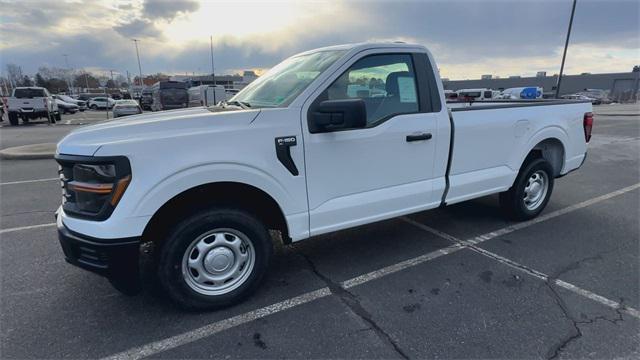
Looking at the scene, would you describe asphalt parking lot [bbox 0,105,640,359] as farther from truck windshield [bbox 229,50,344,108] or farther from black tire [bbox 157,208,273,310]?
truck windshield [bbox 229,50,344,108]

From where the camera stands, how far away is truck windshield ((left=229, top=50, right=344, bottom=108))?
3135 mm

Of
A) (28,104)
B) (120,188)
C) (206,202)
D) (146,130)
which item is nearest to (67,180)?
(120,188)

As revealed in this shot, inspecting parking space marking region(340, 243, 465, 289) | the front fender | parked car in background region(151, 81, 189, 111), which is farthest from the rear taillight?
parked car in background region(151, 81, 189, 111)

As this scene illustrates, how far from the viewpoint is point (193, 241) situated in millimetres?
2725

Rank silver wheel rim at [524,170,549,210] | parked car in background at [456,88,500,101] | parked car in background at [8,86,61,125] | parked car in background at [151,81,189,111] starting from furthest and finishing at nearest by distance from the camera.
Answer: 1. parked car in background at [151,81,189,111]
2. parked car in background at [8,86,61,125]
3. parked car in background at [456,88,500,101]
4. silver wheel rim at [524,170,549,210]

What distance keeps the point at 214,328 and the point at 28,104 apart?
76.8 feet

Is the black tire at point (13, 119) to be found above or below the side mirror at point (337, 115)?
below

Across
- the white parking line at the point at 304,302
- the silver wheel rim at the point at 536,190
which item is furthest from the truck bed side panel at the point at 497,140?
the white parking line at the point at 304,302

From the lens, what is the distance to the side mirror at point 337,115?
2717mm

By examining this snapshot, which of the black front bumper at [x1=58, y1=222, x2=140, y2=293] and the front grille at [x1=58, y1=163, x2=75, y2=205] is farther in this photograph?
the front grille at [x1=58, y1=163, x2=75, y2=205]

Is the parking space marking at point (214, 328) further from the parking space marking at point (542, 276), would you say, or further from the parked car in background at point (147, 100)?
the parked car in background at point (147, 100)

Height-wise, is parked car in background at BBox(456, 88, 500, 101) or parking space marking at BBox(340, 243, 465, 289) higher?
parked car in background at BBox(456, 88, 500, 101)

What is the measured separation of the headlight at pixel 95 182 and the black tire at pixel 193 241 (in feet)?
1.52

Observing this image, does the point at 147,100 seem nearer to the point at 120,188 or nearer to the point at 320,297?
the point at 120,188
